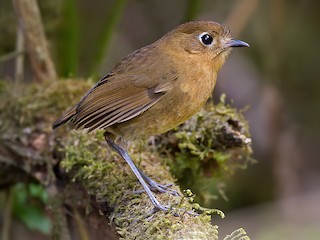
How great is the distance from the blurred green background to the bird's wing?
142 centimetres

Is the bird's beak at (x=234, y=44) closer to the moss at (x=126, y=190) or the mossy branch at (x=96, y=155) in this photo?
the mossy branch at (x=96, y=155)

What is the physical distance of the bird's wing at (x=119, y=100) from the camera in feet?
9.50

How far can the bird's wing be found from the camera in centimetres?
289

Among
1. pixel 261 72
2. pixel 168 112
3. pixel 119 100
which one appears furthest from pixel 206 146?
pixel 261 72

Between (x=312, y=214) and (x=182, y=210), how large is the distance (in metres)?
2.85

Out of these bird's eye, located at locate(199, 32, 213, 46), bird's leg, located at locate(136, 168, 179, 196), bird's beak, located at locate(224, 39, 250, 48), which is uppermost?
bird's eye, located at locate(199, 32, 213, 46)

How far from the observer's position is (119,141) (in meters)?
3.07

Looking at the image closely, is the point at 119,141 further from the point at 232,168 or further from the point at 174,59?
the point at 232,168

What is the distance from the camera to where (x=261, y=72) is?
5.79 m

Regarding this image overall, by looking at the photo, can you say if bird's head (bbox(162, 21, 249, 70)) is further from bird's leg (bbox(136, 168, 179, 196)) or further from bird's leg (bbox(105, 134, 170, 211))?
bird's leg (bbox(136, 168, 179, 196))

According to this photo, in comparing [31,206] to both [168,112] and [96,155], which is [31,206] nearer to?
[96,155]

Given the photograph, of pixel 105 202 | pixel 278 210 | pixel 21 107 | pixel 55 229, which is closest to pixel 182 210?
pixel 105 202

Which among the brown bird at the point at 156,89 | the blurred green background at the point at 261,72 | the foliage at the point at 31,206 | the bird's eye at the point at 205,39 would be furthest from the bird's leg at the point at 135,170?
the blurred green background at the point at 261,72

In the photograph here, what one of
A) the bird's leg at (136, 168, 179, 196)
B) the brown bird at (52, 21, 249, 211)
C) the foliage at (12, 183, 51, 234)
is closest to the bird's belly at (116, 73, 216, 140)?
the brown bird at (52, 21, 249, 211)
